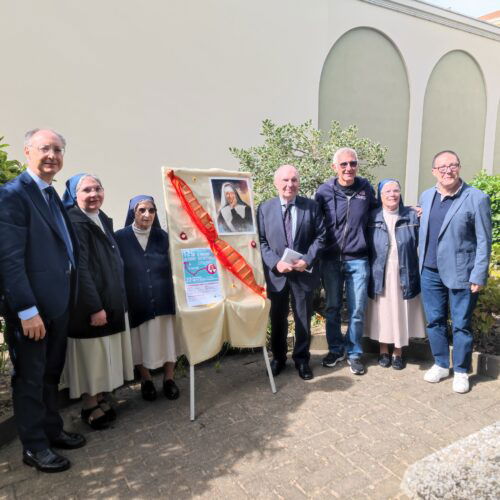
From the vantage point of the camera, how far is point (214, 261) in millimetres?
3527

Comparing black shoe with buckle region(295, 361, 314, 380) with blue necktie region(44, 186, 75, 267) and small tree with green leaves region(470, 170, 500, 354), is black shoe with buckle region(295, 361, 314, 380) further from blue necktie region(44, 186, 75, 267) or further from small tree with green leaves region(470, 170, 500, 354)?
blue necktie region(44, 186, 75, 267)

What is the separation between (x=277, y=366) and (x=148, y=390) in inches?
49.8

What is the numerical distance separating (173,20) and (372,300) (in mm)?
5432

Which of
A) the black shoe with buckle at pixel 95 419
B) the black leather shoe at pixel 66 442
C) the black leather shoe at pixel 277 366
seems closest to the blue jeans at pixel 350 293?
the black leather shoe at pixel 277 366

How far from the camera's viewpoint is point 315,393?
12.1 ft

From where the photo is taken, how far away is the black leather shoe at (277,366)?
4051 mm

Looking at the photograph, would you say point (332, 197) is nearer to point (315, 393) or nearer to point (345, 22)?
point (315, 393)

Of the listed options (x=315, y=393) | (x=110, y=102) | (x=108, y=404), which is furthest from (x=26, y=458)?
(x=110, y=102)

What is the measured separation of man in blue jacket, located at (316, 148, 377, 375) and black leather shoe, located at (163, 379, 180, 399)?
1697mm

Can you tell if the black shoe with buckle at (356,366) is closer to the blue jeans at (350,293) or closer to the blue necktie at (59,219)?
the blue jeans at (350,293)

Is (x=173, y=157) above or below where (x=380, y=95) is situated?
below

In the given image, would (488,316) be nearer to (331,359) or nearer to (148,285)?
(331,359)

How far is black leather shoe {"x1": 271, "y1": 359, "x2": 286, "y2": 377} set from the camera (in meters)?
4.05

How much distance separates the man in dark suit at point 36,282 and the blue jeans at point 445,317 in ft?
10.0
